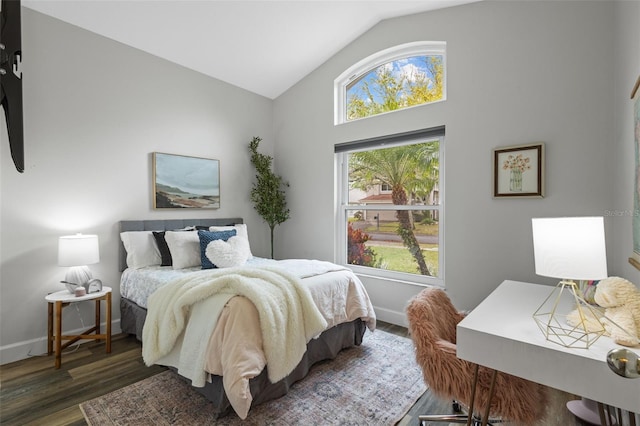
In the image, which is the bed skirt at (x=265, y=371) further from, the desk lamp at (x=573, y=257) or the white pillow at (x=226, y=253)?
the desk lamp at (x=573, y=257)

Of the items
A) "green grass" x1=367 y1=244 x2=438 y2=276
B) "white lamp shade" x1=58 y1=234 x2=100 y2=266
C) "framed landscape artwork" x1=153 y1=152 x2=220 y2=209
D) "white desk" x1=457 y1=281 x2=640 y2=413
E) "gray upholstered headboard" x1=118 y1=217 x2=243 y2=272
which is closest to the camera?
"white desk" x1=457 y1=281 x2=640 y2=413

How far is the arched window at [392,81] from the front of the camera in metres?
3.19

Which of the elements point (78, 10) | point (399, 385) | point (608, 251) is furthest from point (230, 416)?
point (78, 10)

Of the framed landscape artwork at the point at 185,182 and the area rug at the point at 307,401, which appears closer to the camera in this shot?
the area rug at the point at 307,401

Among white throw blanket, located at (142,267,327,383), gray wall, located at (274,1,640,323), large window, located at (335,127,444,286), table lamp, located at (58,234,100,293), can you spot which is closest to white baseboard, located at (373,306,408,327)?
gray wall, located at (274,1,640,323)

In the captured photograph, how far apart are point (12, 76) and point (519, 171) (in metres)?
3.17

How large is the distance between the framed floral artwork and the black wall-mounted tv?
3067 mm

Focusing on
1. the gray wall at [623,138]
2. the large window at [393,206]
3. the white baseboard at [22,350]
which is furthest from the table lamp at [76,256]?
the gray wall at [623,138]

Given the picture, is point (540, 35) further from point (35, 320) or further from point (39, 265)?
point (35, 320)

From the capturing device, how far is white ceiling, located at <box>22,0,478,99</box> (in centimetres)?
277

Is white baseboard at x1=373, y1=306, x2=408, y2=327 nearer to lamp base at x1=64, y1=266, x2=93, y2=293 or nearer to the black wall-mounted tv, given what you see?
lamp base at x1=64, y1=266, x2=93, y2=293

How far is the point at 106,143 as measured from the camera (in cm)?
306

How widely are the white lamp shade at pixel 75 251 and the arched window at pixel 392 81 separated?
2899mm

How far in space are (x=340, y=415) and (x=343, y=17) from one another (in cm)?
350
